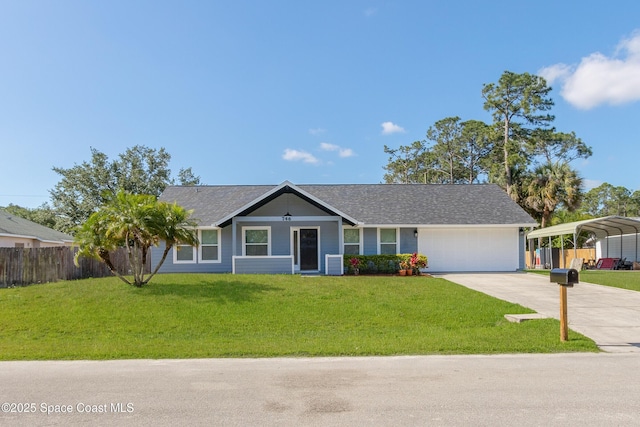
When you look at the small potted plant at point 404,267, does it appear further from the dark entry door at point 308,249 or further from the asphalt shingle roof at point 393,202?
the dark entry door at point 308,249

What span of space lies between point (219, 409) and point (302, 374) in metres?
1.83

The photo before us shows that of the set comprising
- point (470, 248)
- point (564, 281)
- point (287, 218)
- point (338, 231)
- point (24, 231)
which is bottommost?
point (564, 281)

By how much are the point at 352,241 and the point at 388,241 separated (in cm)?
Result: 172

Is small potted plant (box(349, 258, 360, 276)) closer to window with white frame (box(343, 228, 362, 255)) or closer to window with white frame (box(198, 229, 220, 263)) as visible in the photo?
window with white frame (box(343, 228, 362, 255))

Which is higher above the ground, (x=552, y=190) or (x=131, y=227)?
(x=552, y=190)

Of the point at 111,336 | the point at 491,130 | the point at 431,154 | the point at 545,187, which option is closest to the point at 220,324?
the point at 111,336

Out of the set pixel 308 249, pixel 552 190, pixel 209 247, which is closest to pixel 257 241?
pixel 209 247

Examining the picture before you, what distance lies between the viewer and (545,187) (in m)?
31.7

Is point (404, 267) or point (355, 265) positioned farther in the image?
point (404, 267)

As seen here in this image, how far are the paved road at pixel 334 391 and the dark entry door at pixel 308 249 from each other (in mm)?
13221

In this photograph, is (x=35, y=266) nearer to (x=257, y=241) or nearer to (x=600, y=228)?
(x=257, y=241)

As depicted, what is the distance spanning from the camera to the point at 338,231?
69.7ft

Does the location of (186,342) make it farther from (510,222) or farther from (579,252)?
(579,252)

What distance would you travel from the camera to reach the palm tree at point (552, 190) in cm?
3081
